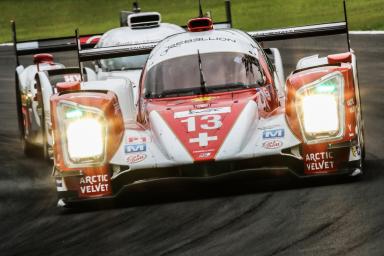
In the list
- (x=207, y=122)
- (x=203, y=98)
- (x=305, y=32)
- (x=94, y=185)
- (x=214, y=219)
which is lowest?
(x=214, y=219)

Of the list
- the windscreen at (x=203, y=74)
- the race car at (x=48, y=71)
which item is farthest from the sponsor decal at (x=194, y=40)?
the race car at (x=48, y=71)

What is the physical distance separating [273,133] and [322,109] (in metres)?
0.48

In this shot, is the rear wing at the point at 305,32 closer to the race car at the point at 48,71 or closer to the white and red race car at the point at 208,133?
the white and red race car at the point at 208,133

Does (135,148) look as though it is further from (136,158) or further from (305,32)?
(305,32)

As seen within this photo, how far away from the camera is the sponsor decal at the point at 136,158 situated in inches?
389

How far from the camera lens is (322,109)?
10.0 m

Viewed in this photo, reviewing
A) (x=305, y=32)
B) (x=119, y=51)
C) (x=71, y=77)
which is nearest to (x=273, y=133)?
(x=305, y=32)

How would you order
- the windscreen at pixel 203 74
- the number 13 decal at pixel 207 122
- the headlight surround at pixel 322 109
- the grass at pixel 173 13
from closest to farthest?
the number 13 decal at pixel 207 122 → the headlight surround at pixel 322 109 → the windscreen at pixel 203 74 → the grass at pixel 173 13

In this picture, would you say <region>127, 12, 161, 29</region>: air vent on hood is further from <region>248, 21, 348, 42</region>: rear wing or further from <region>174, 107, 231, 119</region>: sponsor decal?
<region>174, 107, 231, 119</region>: sponsor decal

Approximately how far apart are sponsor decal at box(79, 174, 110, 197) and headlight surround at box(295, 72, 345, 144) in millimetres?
1714

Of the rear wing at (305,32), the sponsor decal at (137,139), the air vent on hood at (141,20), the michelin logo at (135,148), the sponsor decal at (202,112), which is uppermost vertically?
the air vent on hood at (141,20)

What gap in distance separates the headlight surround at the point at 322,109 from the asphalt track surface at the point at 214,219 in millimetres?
405

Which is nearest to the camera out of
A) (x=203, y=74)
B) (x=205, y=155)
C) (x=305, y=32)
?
(x=205, y=155)

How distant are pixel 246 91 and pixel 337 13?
21.6 m
